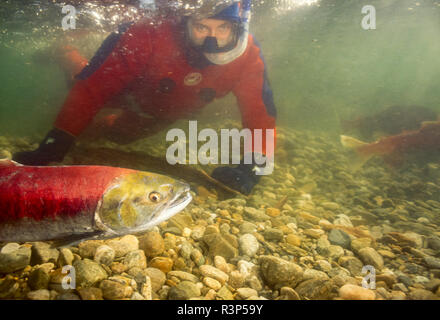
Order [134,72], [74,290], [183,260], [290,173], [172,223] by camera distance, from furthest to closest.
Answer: [290,173]
[134,72]
[172,223]
[183,260]
[74,290]

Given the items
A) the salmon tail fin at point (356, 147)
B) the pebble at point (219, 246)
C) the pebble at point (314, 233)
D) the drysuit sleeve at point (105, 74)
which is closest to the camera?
the pebble at point (219, 246)

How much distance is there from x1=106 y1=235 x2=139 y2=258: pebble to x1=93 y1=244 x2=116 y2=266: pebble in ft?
0.18

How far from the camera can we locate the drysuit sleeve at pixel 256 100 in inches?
158

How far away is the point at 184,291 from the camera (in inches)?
54.7

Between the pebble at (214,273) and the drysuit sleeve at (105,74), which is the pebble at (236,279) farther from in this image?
the drysuit sleeve at (105,74)

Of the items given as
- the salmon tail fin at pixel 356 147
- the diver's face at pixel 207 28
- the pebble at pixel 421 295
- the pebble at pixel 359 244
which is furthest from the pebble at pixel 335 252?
the salmon tail fin at pixel 356 147

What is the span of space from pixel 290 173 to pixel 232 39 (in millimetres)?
3388

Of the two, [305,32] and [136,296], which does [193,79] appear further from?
[305,32]

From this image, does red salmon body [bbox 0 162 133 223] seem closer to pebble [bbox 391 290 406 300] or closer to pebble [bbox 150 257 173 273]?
pebble [bbox 150 257 173 273]

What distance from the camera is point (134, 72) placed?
4.07 m

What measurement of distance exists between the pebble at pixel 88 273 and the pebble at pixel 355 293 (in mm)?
1716
